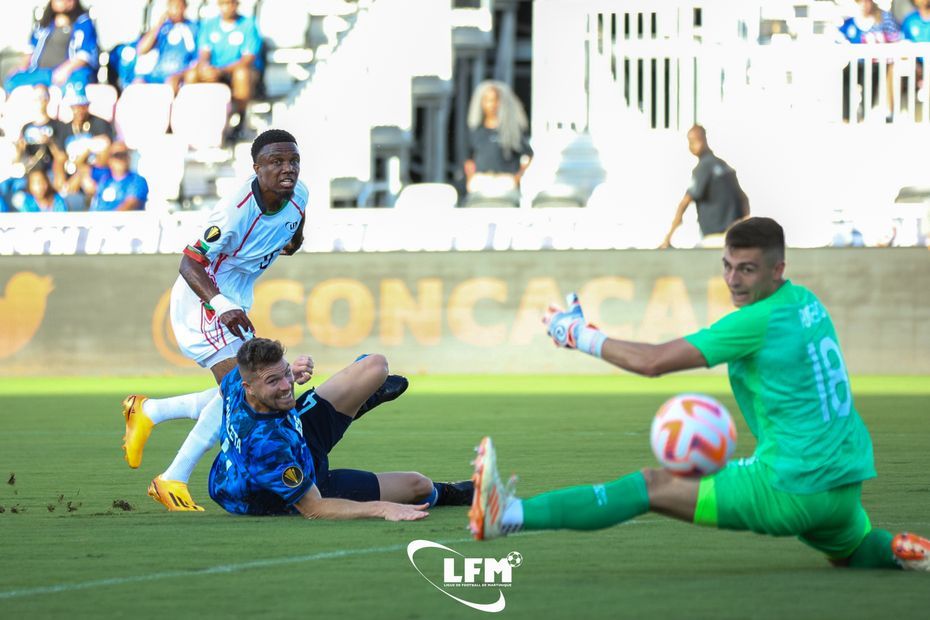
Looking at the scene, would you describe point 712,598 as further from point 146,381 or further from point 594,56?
point 594,56

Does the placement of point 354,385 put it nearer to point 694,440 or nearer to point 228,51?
point 694,440

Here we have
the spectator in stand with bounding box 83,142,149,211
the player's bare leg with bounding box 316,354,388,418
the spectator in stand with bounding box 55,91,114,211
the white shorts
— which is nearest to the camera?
the player's bare leg with bounding box 316,354,388,418

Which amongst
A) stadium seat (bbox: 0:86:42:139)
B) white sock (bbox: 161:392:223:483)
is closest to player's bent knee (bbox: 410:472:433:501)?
white sock (bbox: 161:392:223:483)

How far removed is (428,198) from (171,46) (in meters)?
4.39

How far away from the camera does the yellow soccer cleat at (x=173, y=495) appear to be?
25.3 feet

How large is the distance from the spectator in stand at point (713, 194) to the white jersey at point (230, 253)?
10239 millimetres

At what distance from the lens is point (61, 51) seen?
21969mm

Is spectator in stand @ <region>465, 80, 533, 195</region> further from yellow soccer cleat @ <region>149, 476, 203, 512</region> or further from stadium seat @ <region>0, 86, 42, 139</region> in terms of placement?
yellow soccer cleat @ <region>149, 476, 203, 512</region>

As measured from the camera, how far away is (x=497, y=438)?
38.0 feet

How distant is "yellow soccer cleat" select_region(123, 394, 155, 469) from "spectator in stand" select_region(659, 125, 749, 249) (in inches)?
428

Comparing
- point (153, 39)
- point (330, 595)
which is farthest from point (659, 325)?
point (330, 595)

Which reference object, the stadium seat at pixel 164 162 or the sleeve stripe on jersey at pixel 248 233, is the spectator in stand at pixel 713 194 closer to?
the stadium seat at pixel 164 162

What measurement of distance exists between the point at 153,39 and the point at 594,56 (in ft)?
19.7

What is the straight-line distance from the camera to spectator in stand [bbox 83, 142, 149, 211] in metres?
20.0
